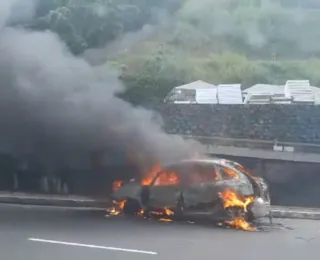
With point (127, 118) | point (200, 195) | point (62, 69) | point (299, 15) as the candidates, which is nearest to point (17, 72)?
point (62, 69)

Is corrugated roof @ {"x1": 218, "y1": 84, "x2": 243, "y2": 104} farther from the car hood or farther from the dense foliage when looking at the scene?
the car hood

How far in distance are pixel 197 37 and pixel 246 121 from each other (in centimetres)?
47

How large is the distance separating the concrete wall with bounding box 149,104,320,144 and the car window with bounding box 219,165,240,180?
6.3 inches

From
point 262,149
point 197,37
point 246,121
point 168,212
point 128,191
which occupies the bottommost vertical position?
point 168,212

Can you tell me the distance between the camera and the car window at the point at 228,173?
2.71 meters

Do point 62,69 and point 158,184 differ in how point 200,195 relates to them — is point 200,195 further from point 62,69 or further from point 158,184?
point 62,69

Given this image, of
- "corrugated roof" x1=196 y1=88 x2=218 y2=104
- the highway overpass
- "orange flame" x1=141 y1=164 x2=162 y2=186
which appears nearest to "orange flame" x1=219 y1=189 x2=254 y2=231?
the highway overpass

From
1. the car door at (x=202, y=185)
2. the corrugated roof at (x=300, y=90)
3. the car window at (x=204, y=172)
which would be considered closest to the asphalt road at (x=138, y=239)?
the car door at (x=202, y=185)

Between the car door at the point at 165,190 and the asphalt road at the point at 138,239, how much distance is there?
10cm

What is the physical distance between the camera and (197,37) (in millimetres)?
2742

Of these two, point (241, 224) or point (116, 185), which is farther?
point (116, 185)

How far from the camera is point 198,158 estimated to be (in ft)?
8.96

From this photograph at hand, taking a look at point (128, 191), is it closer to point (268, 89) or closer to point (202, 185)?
point (202, 185)

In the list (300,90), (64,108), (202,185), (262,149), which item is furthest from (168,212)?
(300,90)
